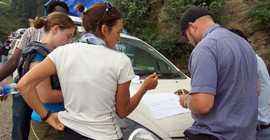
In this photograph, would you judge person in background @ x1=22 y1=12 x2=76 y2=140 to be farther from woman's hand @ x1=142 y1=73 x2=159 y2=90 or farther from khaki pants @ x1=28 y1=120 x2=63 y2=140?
woman's hand @ x1=142 y1=73 x2=159 y2=90

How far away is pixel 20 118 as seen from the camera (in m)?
2.11

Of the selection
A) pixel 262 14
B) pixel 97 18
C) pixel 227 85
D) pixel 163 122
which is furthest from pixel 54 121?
pixel 262 14

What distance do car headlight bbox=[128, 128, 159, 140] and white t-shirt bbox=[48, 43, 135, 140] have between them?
13.5 inches

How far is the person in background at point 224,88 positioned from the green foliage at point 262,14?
5001 millimetres

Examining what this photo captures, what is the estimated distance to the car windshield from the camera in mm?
2908

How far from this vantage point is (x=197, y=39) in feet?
5.55

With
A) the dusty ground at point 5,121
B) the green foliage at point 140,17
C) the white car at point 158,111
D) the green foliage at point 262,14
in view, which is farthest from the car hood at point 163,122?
the green foliage at point 140,17

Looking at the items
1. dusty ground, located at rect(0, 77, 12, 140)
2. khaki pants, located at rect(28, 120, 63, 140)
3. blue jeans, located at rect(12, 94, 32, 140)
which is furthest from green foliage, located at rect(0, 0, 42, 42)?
khaki pants, located at rect(28, 120, 63, 140)

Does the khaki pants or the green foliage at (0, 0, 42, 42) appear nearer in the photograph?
the khaki pants

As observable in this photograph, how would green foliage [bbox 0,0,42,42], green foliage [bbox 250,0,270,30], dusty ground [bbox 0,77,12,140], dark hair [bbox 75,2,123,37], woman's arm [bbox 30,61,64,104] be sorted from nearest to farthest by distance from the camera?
dark hair [bbox 75,2,123,37] < woman's arm [bbox 30,61,64,104] < dusty ground [bbox 0,77,12,140] < green foliage [bbox 250,0,270,30] < green foliage [bbox 0,0,42,42]

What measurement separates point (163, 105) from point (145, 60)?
123cm

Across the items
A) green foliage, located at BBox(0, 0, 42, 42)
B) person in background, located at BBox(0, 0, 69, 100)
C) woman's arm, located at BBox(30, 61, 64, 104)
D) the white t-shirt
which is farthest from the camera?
green foliage, located at BBox(0, 0, 42, 42)

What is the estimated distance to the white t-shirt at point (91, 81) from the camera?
46.0 inches

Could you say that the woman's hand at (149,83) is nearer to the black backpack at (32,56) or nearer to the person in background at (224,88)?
the person in background at (224,88)
